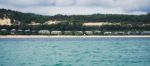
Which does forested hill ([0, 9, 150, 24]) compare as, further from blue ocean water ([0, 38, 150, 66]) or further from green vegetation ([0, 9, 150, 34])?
blue ocean water ([0, 38, 150, 66])

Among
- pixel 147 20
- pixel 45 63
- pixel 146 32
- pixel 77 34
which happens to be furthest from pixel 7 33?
pixel 45 63

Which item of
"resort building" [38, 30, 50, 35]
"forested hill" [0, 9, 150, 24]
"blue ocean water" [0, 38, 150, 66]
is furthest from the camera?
"forested hill" [0, 9, 150, 24]

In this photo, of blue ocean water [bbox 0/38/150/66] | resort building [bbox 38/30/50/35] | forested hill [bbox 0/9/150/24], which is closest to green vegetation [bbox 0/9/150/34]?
forested hill [bbox 0/9/150/24]

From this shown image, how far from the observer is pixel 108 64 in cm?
2700

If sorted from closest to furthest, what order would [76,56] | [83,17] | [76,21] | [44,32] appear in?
1. [76,56]
2. [44,32]
3. [76,21]
4. [83,17]

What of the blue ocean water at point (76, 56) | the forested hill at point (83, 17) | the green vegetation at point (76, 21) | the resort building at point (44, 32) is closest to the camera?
the blue ocean water at point (76, 56)

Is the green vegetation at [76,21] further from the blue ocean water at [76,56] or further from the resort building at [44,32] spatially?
the blue ocean water at [76,56]

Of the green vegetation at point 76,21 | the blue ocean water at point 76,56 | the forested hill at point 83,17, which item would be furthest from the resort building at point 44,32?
the blue ocean water at point 76,56

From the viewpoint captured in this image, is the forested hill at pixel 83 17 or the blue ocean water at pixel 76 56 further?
the forested hill at pixel 83 17

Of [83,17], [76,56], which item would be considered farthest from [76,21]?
[76,56]

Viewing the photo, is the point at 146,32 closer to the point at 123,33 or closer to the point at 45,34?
the point at 123,33

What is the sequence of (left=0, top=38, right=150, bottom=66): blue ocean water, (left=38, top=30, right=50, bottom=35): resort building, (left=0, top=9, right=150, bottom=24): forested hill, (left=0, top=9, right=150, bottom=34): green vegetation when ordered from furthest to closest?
(left=0, top=9, right=150, bottom=24): forested hill < (left=0, top=9, right=150, bottom=34): green vegetation < (left=38, top=30, right=50, bottom=35): resort building < (left=0, top=38, right=150, bottom=66): blue ocean water

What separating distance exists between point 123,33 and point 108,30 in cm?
756

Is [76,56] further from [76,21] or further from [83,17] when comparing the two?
[83,17]
